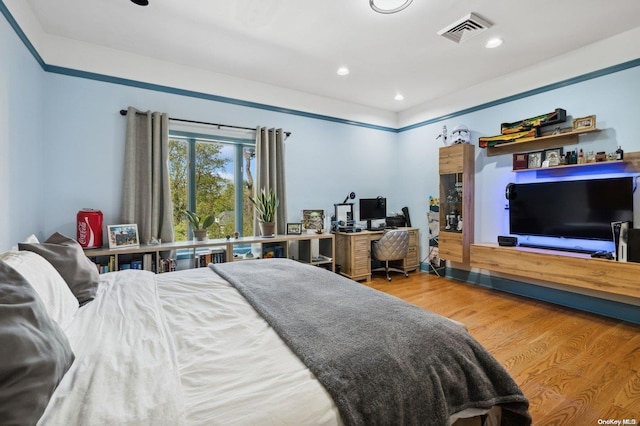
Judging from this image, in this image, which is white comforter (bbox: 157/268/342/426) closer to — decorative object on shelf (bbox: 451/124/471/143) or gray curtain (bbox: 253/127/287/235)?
gray curtain (bbox: 253/127/287/235)

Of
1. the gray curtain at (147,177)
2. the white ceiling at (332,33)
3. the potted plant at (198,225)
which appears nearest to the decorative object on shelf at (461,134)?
the white ceiling at (332,33)

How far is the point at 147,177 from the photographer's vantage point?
10.3ft

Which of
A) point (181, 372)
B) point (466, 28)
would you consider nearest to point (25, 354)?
point (181, 372)

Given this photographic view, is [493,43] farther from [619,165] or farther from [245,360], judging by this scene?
[245,360]

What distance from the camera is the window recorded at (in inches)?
140

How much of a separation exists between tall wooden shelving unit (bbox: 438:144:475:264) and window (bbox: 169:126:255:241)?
2.75 metres

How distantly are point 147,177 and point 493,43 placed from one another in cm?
385

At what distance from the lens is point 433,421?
94 centimetres

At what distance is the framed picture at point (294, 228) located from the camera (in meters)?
3.96

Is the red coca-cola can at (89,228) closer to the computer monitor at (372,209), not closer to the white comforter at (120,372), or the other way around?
the white comforter at (120,372)

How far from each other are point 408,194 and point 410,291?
1.92 meters

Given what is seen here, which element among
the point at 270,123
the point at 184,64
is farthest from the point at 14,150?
the point at 270,123

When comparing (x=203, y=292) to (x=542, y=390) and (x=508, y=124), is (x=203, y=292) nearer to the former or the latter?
(x=542, y=390)

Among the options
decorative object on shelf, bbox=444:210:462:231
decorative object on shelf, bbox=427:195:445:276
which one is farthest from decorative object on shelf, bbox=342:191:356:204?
decorative object on shelf, bbox=444:210:462:231
